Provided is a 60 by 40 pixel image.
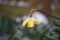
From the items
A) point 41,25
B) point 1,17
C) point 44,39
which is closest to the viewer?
point 44,39

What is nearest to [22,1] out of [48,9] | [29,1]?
[29,1]

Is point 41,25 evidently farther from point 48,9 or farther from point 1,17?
point 48,9

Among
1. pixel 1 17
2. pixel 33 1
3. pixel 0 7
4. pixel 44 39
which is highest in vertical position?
pixel 33 1

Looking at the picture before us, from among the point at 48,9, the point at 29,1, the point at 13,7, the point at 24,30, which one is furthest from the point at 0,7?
the point at 24,30

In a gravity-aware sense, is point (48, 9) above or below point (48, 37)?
above

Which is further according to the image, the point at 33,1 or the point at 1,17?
the point at 33,1

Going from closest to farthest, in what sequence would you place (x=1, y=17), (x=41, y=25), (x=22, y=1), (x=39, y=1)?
(x=41, y=25), (x=1, y=17), (x=39, y=1), (x=22, y=1)

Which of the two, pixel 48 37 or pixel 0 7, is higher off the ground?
pixel 0 7

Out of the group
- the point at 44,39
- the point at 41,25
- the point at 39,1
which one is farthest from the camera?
the point at 39,1

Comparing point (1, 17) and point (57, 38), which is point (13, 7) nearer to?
point (1, 17)
